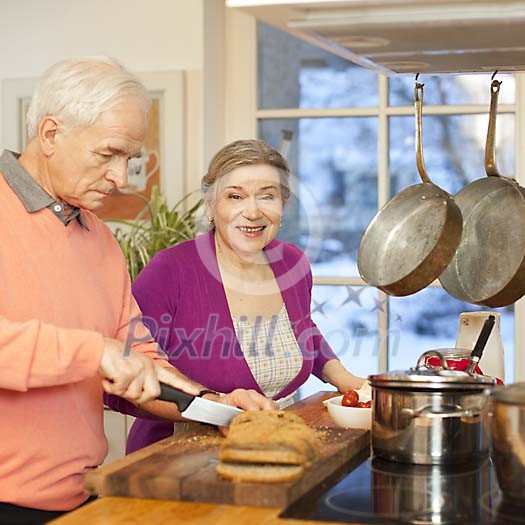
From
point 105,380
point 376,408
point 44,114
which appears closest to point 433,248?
point 376,408

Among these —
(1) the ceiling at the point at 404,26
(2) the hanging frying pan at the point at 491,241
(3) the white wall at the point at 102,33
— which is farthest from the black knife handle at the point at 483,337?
(3) the white wall at the point at 102,33

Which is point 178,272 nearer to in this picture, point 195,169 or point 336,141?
point 195,169

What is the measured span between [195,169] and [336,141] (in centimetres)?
55

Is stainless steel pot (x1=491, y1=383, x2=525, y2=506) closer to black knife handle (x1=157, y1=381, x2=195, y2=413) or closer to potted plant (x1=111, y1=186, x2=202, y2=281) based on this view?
black knife handle (x1=157, y1=381, x2=195, y2=413)

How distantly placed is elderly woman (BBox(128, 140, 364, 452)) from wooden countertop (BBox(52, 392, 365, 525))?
868 millimetres

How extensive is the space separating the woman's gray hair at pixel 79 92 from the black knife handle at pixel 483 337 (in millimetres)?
928

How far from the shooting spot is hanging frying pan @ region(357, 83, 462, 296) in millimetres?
1834

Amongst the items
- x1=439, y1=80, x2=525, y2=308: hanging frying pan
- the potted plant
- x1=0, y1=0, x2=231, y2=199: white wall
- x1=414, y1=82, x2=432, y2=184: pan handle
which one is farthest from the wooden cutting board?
x1=0, y1=0, x2=231, y2=199: white wall

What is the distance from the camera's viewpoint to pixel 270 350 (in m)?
2.54

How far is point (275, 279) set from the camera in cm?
267

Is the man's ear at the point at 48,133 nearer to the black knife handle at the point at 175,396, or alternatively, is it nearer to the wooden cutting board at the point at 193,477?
the black knife handle at the point at 175,396

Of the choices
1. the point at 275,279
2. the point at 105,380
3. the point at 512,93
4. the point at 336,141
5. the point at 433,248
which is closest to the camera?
the point at 105,380

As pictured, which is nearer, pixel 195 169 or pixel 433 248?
pixel 433 248

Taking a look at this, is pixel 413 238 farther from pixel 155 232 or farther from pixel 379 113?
pixel 379 113
